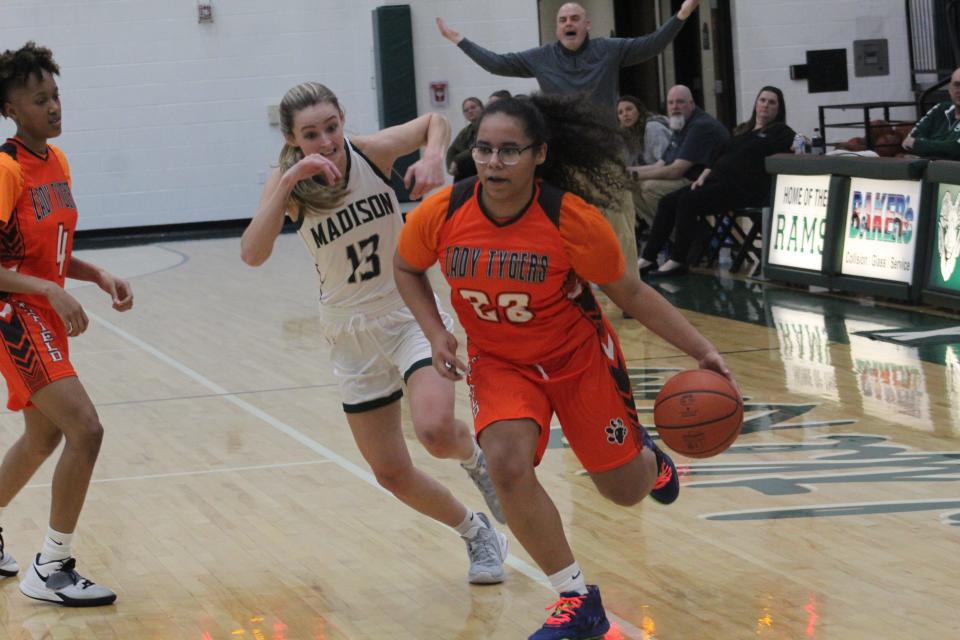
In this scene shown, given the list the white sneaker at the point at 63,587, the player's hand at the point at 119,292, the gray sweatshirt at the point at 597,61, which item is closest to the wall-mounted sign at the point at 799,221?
the gray sweatshirt at the point at 597,61

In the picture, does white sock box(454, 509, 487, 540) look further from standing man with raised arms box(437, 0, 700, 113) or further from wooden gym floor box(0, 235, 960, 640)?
standing man with raised arms box(437, 0, 700, 113)

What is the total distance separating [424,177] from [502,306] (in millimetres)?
515

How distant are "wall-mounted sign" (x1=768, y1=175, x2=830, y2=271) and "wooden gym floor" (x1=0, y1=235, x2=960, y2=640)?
4.92ft

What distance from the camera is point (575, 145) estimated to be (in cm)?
400

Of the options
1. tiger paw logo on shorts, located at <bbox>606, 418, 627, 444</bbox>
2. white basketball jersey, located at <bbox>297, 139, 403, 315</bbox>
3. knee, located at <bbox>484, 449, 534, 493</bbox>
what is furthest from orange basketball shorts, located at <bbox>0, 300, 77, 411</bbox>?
tiger paw logo on shorts, located at <bbox>606, 418, 627, 444</bbox>

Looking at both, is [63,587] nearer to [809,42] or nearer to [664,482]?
[664,482]

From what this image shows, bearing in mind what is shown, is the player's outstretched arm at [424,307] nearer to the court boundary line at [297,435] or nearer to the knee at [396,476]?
the knee at [396,476]

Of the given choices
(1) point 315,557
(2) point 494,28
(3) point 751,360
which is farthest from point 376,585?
(2) point 494,28

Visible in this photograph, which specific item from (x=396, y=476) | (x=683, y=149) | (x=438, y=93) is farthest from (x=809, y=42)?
(x=396, y=476)

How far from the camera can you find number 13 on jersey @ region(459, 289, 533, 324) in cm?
383

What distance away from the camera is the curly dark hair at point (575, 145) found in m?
3.96

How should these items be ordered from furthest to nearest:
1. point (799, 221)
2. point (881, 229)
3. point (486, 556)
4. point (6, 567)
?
point (799, 221), point (881, 229), point (6, 567), point (486, 556)

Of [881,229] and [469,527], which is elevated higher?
[881,229]

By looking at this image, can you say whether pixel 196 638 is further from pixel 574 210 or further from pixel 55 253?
pixel 574 210
